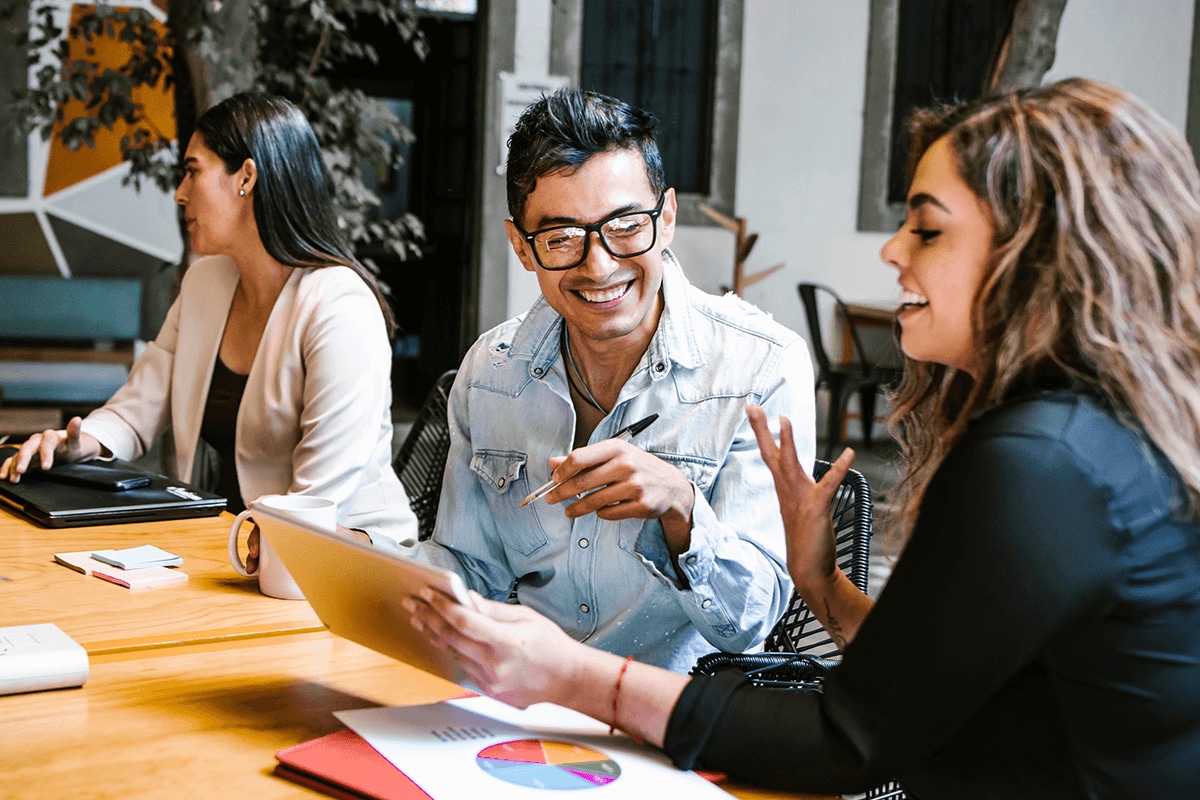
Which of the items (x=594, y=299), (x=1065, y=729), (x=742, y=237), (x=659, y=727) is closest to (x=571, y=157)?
(x=594, y=299)

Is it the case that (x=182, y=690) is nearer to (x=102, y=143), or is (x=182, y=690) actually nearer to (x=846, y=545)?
(x=846, y=545)

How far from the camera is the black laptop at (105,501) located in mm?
1996

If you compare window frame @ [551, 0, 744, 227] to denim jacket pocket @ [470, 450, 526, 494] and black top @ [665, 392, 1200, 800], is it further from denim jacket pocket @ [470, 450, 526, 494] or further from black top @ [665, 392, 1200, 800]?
black top @ [665, 392, 1200, 800]

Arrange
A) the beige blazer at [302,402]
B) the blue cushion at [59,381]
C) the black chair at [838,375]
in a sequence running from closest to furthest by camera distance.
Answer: the beige blazer at [302,402], the blue cushion at [59,381], the black chair at [838,375]

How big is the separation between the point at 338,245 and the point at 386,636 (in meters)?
1.54

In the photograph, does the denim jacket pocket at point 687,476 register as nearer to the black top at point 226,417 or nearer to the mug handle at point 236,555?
the mug handle at point 236,555

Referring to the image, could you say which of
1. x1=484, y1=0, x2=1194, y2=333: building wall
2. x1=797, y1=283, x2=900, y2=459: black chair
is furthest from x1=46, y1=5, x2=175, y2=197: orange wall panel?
x1=797, y1=283, x2=900, y2=459: black chair

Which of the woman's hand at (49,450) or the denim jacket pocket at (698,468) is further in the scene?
the woman's hand at (49,450)

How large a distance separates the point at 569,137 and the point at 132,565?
0.84 meters

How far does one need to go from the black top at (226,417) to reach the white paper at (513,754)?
4.94 ft

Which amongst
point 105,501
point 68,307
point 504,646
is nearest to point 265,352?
point 105,501

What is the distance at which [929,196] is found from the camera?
42.3 inches

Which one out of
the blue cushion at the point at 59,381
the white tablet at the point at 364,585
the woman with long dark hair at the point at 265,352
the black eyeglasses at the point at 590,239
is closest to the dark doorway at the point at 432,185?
the blue cushion at the point at 59,381

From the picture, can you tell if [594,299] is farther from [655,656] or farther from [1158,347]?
[1158,347]
